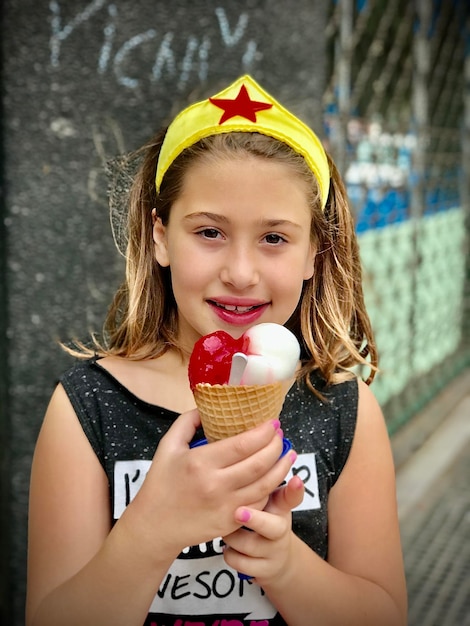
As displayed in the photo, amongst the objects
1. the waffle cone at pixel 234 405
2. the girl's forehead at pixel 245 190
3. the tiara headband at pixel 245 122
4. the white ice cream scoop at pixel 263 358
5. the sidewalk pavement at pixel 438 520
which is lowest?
the sidewalk pavement at pixel 438 520

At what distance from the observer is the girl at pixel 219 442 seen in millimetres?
1388

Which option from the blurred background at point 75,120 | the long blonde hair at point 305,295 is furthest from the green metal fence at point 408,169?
the long blonde hair at point 305,295

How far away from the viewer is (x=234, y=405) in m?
1.37

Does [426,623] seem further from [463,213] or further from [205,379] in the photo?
[463,213]

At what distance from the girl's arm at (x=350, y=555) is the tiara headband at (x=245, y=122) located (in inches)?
23.2

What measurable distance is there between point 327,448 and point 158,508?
55 cm

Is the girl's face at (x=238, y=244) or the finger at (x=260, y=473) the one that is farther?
the girl's face at (x=238, y=244)

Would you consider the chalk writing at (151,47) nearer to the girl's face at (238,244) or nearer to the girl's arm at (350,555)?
the girl's face at (238,244)

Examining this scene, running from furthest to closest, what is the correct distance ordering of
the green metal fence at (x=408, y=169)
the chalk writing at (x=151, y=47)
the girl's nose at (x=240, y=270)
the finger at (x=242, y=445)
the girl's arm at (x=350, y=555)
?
the green metal fence at (x=408, y=169) < the chalk writing at (x=151, y=47) < the girl's nose at (x=240, y=270) < the girl's arm at (x=350, y=555) < the finger at (x=242, y=445)

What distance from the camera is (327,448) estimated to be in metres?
1.79

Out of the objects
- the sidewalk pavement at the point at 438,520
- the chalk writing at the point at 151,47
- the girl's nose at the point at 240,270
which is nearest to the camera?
the girl's nose at the point at 240,270

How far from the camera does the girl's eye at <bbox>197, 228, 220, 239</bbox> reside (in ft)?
5.28

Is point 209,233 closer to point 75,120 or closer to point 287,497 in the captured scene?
point 287,497

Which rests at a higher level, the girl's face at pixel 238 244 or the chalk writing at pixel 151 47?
the chalk writing at pixel 151 47
